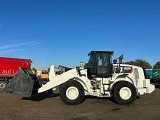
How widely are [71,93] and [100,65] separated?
2.43m

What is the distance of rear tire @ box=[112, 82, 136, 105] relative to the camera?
660 inches

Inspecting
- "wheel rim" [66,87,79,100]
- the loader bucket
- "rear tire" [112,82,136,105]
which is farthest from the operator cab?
the loader bucket

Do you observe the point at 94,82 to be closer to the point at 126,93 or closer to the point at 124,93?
the point at 124,93

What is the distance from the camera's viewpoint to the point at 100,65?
1783 cm

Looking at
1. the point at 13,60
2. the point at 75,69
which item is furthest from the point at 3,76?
the point at 75,69

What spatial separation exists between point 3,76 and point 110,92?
1542 centimetres

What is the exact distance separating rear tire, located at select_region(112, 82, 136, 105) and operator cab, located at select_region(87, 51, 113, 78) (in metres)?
1.06

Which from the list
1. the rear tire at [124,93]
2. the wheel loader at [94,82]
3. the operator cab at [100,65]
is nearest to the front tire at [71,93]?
the wheel loader at [94,82]

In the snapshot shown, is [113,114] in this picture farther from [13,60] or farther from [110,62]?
[13,60]

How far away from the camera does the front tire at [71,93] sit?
16.7m

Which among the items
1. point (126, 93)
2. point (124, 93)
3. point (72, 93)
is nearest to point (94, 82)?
point (72, 93)

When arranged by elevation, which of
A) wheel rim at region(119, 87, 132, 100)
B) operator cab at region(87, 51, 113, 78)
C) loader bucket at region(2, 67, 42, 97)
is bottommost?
wheel rim at region(119, 87, 132, 100)

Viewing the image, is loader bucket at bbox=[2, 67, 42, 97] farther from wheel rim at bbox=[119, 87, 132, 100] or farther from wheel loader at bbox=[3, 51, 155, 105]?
wheel rim at bbox=[119, 87, 132, 100]

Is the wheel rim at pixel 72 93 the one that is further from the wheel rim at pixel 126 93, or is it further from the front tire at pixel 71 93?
the wheel rim at pixel 126 93
